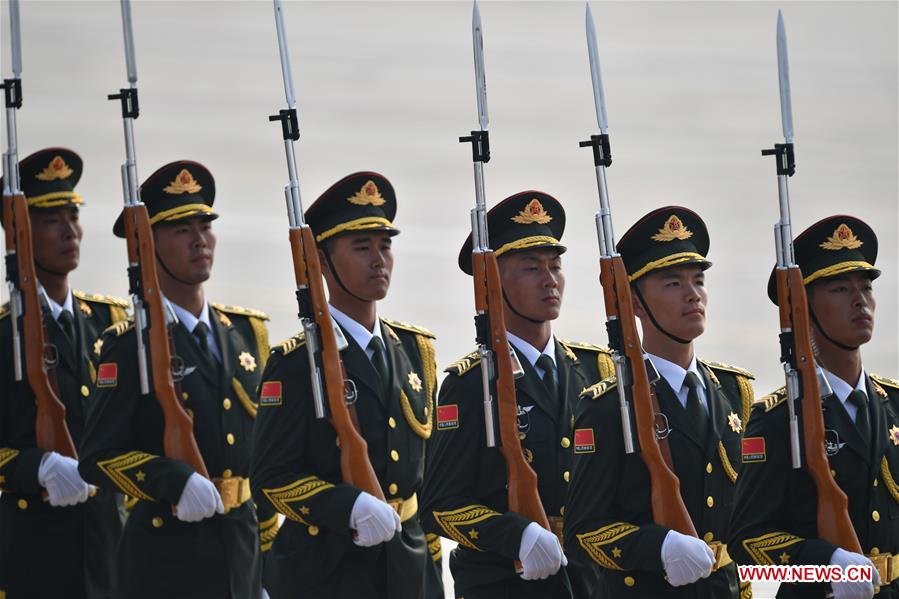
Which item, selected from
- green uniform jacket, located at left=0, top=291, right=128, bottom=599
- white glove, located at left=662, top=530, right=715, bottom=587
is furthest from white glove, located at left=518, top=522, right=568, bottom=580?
green uniform jacket, located at left=0, top=291, right=128, bottom=599

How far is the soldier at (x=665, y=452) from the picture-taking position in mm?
6445

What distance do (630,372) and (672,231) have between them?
666 mm

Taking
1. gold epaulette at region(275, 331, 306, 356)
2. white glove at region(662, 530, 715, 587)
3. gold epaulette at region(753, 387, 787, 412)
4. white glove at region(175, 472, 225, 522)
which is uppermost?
gold epaulette at region(275, 331, 306, 356)

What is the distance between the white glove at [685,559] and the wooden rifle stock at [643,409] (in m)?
0.16

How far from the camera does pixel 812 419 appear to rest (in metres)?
6.72

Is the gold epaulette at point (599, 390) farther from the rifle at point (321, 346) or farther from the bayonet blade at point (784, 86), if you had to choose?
the bayonet blade at point (784, 86)

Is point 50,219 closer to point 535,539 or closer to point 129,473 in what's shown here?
point 129,473

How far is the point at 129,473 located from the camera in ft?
22.9

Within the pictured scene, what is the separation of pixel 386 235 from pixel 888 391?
2167 millimetres

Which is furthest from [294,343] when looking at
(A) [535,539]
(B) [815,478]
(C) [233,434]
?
(B) [815,478]

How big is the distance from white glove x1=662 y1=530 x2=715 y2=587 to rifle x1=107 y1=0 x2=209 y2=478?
196 cm

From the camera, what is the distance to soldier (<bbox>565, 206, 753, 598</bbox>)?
21.1ft

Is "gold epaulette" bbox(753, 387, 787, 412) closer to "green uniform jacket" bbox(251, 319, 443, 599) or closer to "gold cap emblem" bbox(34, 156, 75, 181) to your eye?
"green uniform jacket" bbox(251, 319, 443, 599)

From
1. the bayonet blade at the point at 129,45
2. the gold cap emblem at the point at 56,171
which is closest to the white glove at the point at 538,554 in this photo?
the bayonet blade at the point at 129,45
